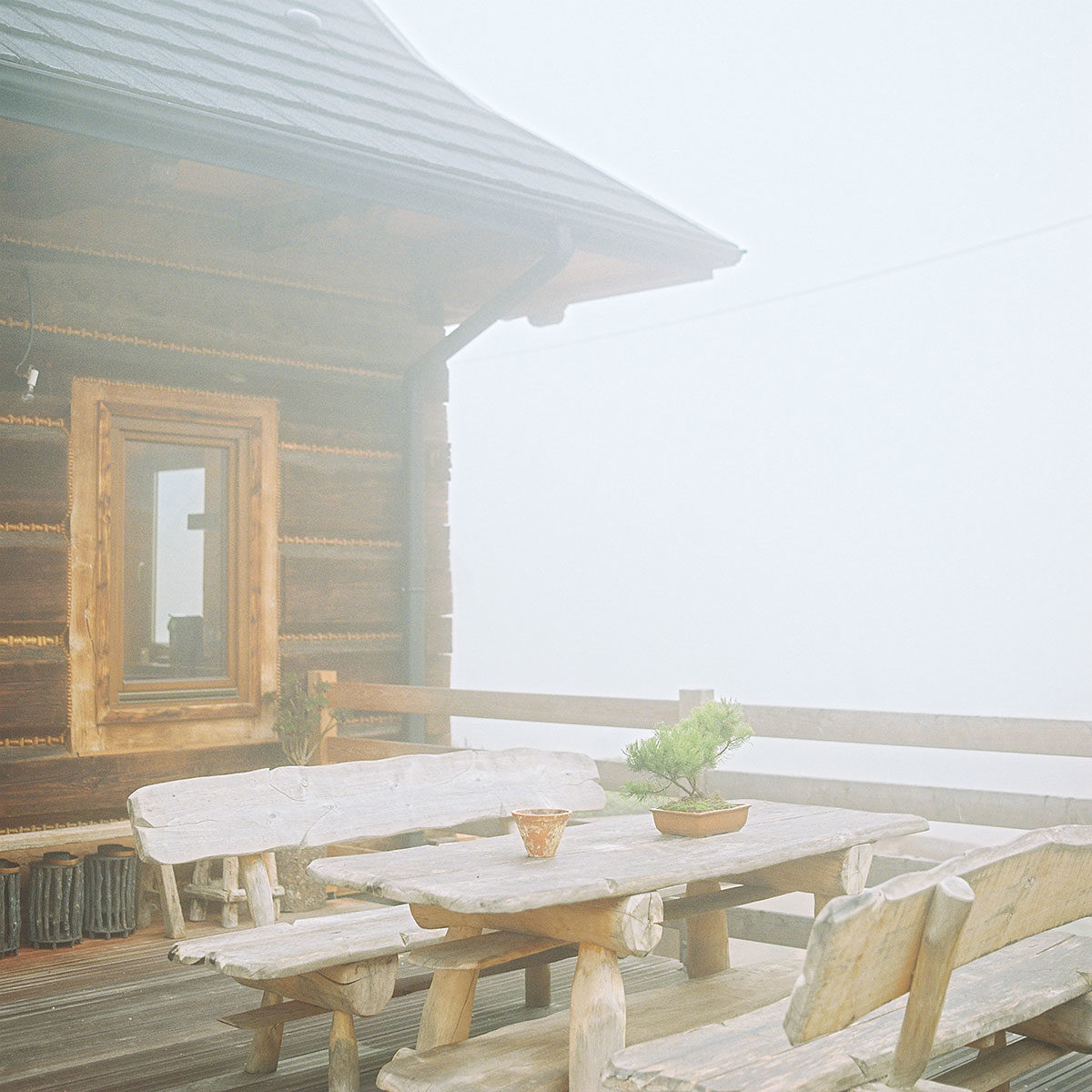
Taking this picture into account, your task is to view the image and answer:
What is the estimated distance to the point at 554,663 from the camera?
98.9 ft

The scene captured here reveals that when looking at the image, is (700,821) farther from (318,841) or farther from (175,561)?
(175,561)

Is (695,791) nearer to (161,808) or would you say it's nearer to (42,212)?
(161,808)

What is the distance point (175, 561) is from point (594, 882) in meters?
4.14

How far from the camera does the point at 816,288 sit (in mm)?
31656

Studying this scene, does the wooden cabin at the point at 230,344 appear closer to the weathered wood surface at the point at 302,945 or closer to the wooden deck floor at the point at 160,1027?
the wooden deck floor at the point at 160,1027

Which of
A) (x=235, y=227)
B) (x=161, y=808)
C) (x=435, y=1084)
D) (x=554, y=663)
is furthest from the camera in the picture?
(x=554, y=663)

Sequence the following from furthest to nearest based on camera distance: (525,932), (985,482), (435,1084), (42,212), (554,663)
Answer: (554,663) < (985,482) < (42,212) < (525,932) < (435,1084)

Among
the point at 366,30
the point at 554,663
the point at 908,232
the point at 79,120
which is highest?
the point at 908,232

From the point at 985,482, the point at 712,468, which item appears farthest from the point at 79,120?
the point at 712,468

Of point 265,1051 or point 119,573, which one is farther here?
point 119,573

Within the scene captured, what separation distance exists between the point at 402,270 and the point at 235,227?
1133mm

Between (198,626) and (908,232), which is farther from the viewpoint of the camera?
(908,232)

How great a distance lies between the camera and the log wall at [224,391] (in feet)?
19.1

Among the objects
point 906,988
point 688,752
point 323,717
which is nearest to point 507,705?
point 323,717
